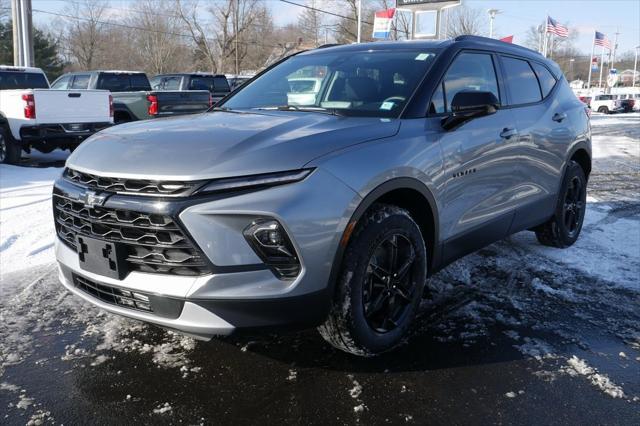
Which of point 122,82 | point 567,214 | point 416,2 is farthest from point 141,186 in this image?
point 416,2

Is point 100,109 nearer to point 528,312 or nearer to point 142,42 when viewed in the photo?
point 528,312

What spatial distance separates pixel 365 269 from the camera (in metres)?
2.88

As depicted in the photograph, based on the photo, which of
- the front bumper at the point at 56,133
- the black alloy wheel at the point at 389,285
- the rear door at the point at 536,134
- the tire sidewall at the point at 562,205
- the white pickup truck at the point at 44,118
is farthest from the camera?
the front bumper at the point at 56,133

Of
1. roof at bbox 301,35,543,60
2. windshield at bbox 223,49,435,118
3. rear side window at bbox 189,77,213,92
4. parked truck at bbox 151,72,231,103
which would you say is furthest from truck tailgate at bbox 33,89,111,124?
roof at bbox 301,35,543,60

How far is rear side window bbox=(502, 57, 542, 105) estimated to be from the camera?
14.7 ft

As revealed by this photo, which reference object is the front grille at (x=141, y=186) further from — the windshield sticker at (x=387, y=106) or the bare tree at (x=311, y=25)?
the bare tree at (x=311, y=25)

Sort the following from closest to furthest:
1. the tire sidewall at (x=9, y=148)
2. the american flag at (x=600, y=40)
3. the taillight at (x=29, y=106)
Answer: the taillight at (x=29, y=106) < the tire sidewall at (x=9, y=148) < the american flag at (x=600, y=40)

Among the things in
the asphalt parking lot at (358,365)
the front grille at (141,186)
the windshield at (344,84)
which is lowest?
the asphalt parking lot at (358,365)

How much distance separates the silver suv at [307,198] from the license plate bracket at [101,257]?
1 centimetres

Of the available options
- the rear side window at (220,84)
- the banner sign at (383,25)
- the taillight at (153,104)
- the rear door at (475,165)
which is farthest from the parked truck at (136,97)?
the banner sign at (383,25)

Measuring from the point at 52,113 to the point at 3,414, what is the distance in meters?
9.00

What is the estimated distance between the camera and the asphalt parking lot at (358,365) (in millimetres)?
2664

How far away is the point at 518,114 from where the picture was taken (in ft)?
14.2

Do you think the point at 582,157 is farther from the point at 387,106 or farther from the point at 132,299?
the point at 132,299
